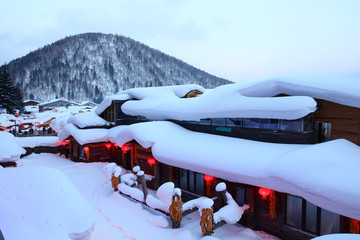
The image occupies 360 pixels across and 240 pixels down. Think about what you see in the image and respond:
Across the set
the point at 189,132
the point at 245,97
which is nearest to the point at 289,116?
the point at 245,97

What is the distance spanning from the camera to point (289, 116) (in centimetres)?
1003

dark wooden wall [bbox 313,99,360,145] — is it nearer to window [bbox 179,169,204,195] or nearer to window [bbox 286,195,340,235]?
window [bbox 286,195,340,235]

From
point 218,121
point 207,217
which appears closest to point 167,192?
point 207,217

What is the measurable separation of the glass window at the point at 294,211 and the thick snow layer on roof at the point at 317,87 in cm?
452

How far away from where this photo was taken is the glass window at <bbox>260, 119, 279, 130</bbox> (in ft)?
36.9

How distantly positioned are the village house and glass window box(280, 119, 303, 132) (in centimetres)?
5

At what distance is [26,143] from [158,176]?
18455mm

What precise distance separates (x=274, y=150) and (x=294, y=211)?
258 centimetres

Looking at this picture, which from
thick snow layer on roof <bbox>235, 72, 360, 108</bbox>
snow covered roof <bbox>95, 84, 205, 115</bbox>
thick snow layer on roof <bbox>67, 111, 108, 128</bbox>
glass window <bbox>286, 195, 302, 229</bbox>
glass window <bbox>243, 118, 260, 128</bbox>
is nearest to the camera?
glass window <bbox>286, 195, 302, 229</bbox>

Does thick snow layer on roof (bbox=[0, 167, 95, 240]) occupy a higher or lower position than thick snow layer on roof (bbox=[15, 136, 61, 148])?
higher

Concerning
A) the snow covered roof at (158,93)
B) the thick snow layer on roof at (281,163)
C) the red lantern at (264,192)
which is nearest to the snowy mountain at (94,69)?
the snow covered roof at (158,93)

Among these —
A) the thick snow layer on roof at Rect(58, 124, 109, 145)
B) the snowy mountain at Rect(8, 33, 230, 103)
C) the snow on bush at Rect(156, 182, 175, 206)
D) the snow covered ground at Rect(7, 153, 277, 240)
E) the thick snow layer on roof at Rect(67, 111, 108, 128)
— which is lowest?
the snow covered ground at Rect(7, 153, 277, 240)

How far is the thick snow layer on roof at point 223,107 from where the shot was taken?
9.98 m

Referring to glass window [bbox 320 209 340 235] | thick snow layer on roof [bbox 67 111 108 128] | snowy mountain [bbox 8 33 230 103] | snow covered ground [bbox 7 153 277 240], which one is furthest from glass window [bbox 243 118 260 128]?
snowy mountain [bbox 8 33 230 103]
